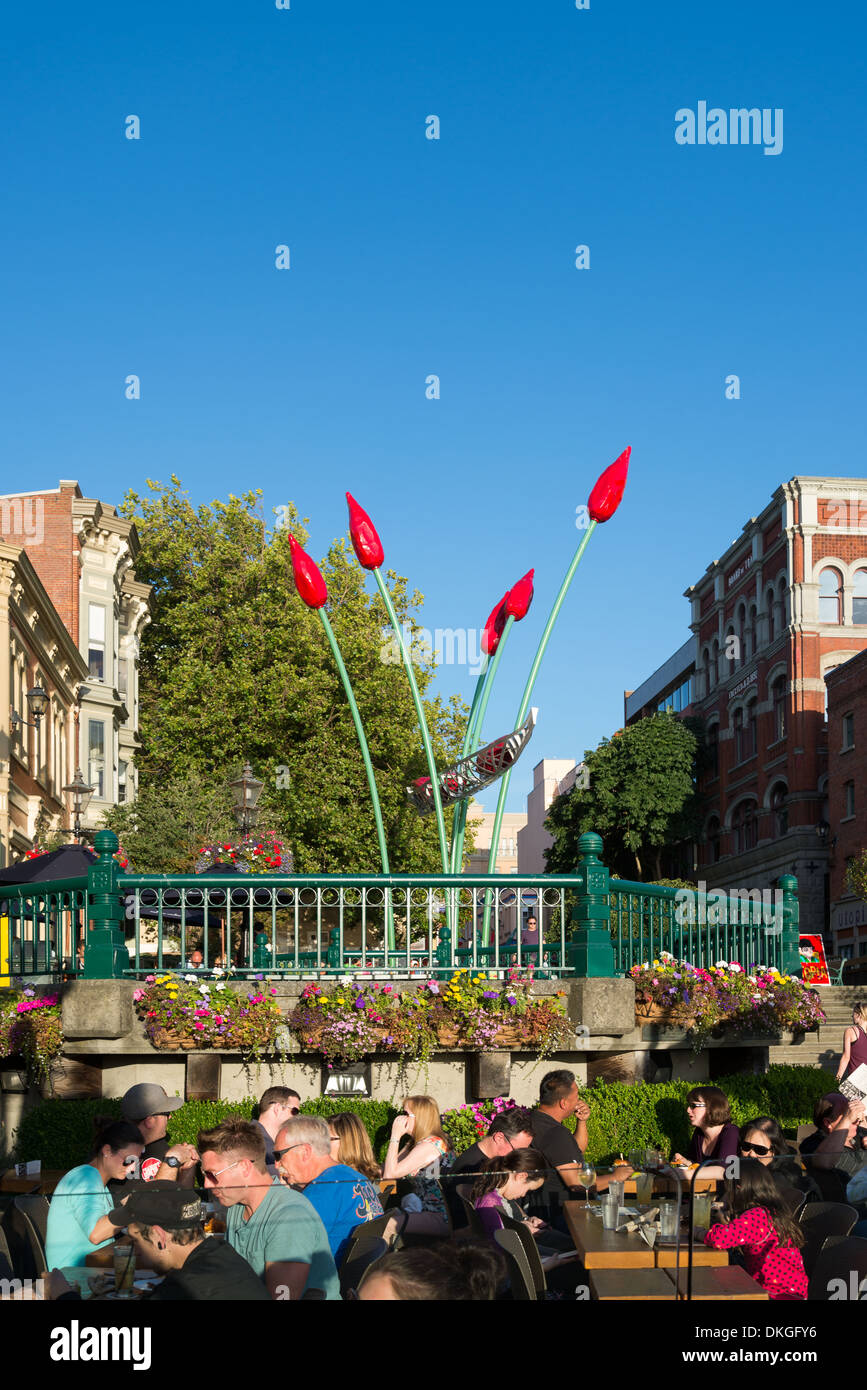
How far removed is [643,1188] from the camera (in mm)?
6746

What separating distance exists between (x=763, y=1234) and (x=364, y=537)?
38.8 feet

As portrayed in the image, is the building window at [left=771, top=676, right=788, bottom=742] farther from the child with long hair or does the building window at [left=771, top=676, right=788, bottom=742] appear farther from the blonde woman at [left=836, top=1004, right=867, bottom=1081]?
the child with long hair

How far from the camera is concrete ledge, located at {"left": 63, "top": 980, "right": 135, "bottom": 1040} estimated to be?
955 centimetres

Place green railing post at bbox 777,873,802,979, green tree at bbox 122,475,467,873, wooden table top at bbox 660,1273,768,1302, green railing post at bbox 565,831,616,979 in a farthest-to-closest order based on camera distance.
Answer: green tree at bbox 122,475,467,873, green railing post at bbox 777,873,802,979, green railing post at bbox 565,831,616,979, wooden table top at bbox 660,1273,768,1302

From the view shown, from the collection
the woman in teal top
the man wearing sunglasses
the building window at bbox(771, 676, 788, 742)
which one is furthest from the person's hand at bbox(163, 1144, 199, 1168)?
the building window at bbox(771, 676, 788, 742)

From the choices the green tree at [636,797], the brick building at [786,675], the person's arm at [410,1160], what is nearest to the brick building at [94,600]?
the green tree at [636,797]

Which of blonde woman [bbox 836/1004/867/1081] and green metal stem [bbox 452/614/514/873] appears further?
green metal stem [bbox 452/614/514/873]

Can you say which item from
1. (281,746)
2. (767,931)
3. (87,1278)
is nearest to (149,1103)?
(87,1278)

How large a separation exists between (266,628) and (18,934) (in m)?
29.2

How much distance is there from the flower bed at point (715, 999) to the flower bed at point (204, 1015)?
2797 mm

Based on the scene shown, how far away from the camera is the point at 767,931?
13078mm

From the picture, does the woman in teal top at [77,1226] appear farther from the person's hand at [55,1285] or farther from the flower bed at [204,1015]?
the flower bed at [204,1015]

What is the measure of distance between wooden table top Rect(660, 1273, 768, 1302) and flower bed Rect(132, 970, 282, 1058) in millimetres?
4559

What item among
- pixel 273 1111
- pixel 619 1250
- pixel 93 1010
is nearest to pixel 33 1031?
pixel 93 1010
